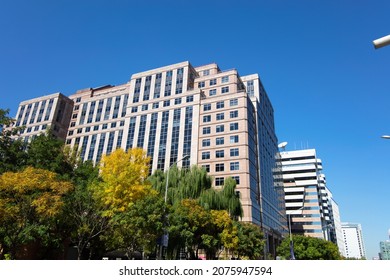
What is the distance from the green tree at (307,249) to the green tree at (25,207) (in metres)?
40.9

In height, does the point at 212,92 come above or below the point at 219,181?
above

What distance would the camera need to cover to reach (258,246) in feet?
106

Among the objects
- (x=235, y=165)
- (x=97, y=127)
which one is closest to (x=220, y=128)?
(x=235, y=165)

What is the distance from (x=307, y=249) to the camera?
49.9 meters

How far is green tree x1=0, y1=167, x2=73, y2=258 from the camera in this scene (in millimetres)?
16906

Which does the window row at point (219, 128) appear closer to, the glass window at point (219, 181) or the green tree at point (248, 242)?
the glass window at point (219, 181)

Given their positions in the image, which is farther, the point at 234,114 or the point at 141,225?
the point at 234,114

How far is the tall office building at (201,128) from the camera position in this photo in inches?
2034

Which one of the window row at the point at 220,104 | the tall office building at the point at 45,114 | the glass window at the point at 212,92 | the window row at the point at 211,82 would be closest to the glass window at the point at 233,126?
the window row at the point at 220,104

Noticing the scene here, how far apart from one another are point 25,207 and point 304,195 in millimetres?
95110

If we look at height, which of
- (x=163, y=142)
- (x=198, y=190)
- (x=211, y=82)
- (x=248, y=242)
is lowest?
(x=248, y=242)

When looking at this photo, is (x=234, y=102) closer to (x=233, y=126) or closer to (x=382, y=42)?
(x=233, y=126)

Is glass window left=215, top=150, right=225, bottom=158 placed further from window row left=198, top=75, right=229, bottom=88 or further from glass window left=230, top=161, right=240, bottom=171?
window row left=198, top=75, right=229, bottom=88
